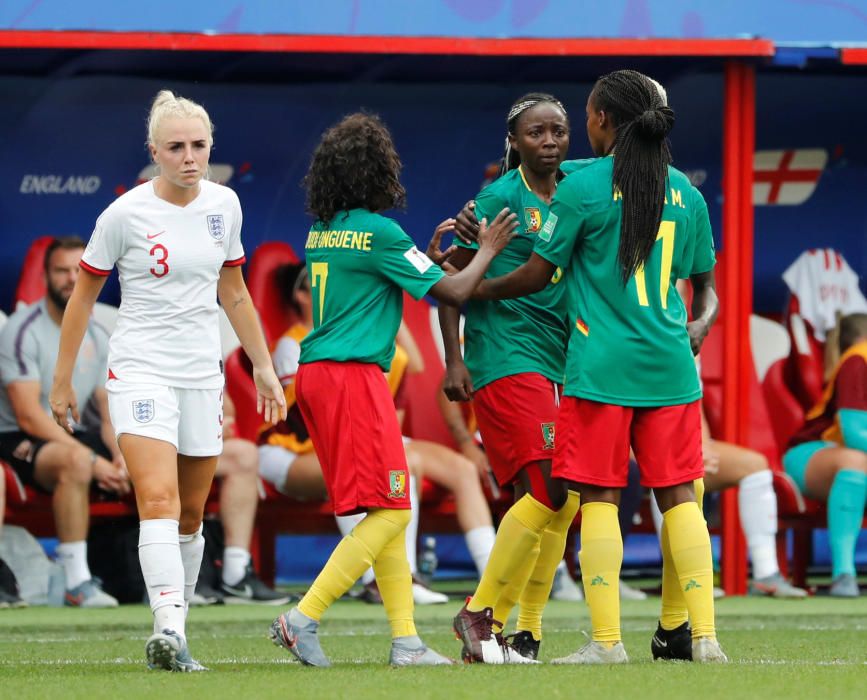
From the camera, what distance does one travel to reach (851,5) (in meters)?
9.27

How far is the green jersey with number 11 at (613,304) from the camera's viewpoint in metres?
5.34

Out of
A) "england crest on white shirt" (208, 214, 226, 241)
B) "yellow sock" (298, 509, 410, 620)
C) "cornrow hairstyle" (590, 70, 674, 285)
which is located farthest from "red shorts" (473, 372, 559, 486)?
"england crest on white shirt" (208, 214, 226, 241)

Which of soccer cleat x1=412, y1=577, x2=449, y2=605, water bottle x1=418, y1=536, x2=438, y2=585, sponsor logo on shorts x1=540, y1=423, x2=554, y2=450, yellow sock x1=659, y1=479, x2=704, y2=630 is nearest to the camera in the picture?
yellow sock x1=659, y1=479, x2=704, y2=630

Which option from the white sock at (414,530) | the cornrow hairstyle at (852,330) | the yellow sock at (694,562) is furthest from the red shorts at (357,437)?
the cornrow hairstyle at (852,330)

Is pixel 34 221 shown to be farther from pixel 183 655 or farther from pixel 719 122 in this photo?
pixel 183 655

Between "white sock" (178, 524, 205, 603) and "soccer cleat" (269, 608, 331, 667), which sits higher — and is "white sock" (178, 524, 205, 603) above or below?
above

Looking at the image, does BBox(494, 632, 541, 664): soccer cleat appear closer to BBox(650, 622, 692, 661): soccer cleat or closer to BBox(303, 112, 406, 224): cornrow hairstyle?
BBox(650, 622, 692, 661): soccer cleat

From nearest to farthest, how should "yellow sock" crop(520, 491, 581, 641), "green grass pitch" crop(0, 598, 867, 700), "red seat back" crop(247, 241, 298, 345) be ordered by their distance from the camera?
"green grass pitch" crop(0, 598, 867, 700), "yellow sock" crop(520, 491, 581, 641), "red seat back" crop(247, 241, 298, 345)

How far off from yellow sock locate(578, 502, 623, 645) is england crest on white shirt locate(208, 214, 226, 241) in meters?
1.37

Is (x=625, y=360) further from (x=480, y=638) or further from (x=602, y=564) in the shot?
(x=480, y=638)

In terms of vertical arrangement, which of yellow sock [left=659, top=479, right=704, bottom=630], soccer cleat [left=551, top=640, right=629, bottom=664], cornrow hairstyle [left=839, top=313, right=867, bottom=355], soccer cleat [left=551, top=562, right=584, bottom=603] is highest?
cornrow hairstyle [left=839, top=313, right=867, bottom=355]

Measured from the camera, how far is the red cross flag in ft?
34.7

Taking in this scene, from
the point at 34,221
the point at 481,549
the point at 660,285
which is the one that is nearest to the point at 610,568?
the point at 660,285

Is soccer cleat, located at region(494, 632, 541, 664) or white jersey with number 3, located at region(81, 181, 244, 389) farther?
soccer cleat, located at region(494, 632, 541, 664)
